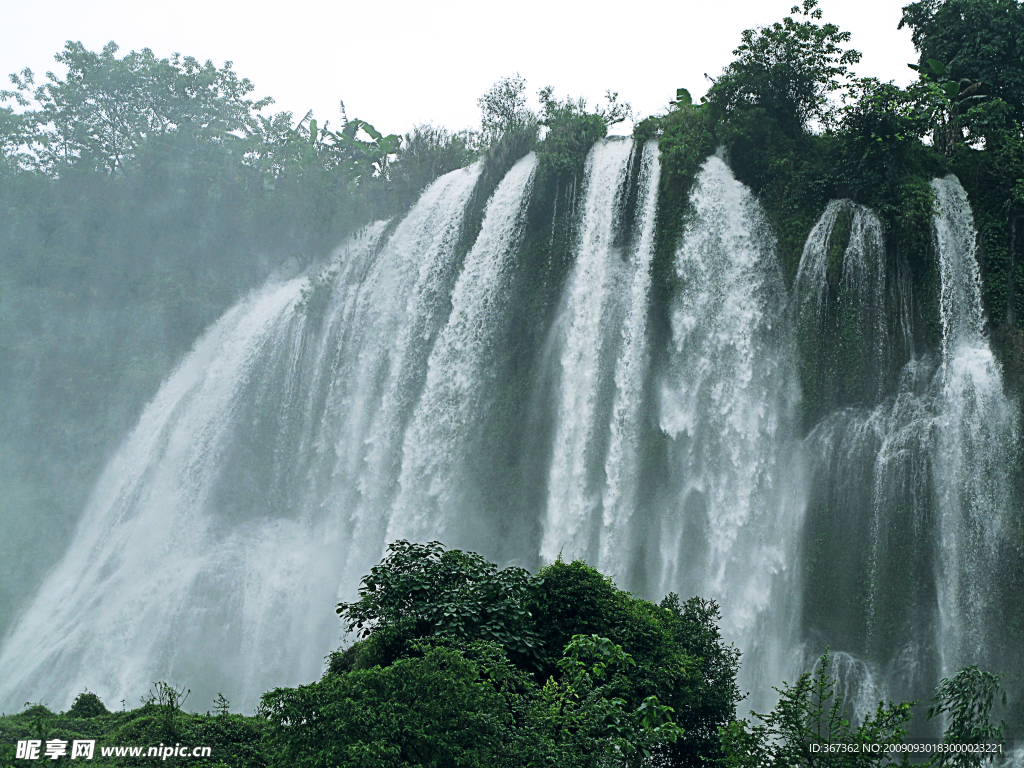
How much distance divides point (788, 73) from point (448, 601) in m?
18.4

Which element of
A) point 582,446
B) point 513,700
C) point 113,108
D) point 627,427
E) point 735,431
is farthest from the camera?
point 113,108

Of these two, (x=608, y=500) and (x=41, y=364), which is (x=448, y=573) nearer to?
(x=608, y=500)

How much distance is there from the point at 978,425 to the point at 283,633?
18228 millimetres

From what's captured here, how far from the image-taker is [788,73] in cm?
2358

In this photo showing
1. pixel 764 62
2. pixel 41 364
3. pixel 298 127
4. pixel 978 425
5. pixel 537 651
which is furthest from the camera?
pixel 298 127

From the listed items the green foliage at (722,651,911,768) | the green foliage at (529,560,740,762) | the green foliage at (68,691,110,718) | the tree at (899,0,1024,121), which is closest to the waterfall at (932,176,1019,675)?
the tree at (899,0,1024,121)

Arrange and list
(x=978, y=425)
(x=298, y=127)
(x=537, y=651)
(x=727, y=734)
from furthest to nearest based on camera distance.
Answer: (x=298, y=127), (x=978, y=425), (x=537, y=651), (x=727, y=734)

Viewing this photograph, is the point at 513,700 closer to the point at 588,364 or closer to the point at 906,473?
the point at 906,473

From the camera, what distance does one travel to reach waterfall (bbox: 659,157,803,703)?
19.3 metres

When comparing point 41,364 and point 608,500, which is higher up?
point 41,364

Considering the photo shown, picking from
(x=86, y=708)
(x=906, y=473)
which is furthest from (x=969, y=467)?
(x=86, y=708)

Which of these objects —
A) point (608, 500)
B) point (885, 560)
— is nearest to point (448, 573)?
point (608, 500)

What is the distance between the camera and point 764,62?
23.8 meters

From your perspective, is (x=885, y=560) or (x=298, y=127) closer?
(x=885, y=560)
